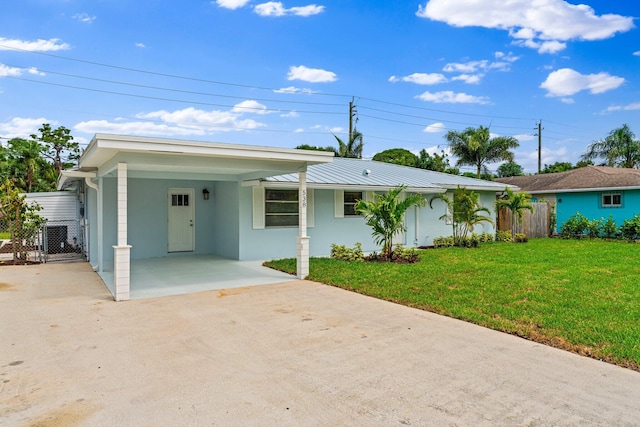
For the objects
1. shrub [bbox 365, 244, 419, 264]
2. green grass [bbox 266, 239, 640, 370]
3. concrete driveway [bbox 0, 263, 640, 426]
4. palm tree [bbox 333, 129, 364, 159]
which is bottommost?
concrete driveway [bbox 0, 263, 640, 426]

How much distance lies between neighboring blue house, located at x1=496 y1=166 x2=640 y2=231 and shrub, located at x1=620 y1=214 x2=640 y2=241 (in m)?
1.47

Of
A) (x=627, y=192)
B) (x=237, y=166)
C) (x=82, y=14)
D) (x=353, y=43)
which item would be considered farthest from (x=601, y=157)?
(x=82, y=14)

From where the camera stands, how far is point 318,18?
16531 mm

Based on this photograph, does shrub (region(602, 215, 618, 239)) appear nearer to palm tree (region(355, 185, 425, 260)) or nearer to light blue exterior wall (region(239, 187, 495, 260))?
light blue exterior wall (region(239, 187, 495, 260))

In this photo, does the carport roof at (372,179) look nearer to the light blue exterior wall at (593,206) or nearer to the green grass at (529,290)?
the green grass at (529,290)

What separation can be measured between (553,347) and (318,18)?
15.4 metres

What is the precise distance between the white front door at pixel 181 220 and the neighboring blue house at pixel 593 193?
57.6 feet

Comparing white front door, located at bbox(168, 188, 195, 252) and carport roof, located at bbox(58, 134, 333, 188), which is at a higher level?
carport roof, located at bbox(58, 134, 333, 188)

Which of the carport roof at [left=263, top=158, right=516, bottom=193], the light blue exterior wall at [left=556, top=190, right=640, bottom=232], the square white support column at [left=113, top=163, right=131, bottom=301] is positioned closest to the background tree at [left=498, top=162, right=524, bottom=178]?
the light blue exterior wall at [left=556, top=190, right=640, bottom=232]

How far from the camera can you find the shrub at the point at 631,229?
1670 centimetres

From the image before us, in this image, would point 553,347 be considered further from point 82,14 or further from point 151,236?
point 82,14

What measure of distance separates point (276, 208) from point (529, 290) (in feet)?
23.4

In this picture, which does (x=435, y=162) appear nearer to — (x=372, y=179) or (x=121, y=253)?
(x=372, y=179)

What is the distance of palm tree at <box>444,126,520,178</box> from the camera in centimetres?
2723
